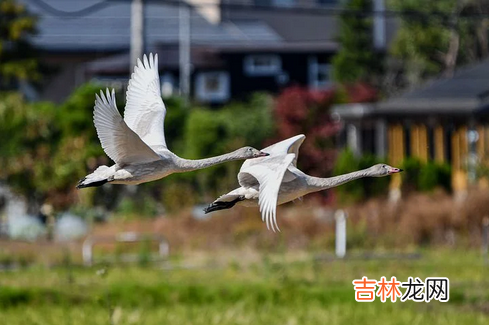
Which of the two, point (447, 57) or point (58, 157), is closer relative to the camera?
point (58, 157)

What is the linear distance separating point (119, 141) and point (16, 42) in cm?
4053

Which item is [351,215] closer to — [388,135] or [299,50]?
[388,135]

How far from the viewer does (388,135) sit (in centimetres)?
3497

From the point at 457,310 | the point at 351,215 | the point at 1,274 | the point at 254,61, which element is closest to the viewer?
the point at 457,310

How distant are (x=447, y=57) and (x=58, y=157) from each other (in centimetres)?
2125

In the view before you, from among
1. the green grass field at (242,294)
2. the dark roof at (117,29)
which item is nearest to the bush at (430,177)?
the green grass field at (242,294)

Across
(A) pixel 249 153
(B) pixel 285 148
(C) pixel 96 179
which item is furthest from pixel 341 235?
(A) pixel 249 153

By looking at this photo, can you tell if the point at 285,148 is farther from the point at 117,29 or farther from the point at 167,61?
the point at 117,29

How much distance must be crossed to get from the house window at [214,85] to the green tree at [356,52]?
5.42 metres

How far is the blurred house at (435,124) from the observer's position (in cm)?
3259

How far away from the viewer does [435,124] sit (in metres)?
33.8

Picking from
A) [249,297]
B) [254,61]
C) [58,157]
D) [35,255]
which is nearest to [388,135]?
[58,157]

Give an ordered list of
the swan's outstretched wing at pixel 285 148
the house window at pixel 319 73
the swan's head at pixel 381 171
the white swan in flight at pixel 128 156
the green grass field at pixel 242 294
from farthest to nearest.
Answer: the house window at pixel 319 73, the green grass field at pixel 242 294, the swan's outstretched wing at pixel 285 148, the white swan in flight at pixel 128 156, the swan's head at pixel 381 171

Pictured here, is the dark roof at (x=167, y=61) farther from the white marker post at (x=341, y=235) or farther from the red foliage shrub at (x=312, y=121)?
the white marker post at (x=341, y=235)
